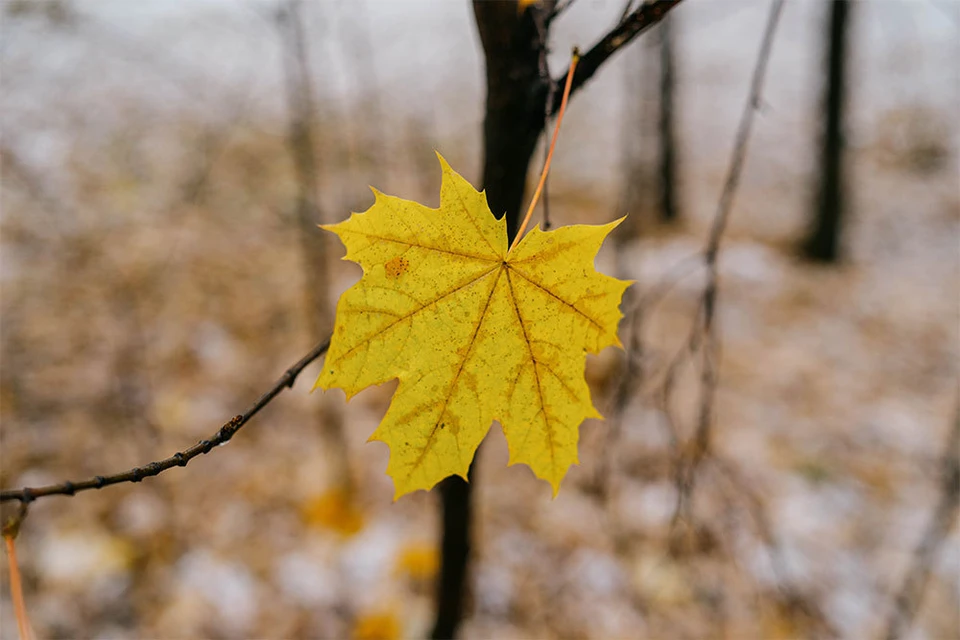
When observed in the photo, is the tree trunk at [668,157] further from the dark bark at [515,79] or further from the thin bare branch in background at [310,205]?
the dark bark at [515,79]

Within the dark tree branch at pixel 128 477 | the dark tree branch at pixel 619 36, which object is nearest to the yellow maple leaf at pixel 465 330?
the dark tree branch at pixel 128 477

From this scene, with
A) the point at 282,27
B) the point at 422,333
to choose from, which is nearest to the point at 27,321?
the point at 282,27

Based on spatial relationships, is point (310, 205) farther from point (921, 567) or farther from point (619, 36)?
point (921, 567)

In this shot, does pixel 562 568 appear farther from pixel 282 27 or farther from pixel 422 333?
pixel 282 27

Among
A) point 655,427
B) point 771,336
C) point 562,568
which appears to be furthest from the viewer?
point 771,336

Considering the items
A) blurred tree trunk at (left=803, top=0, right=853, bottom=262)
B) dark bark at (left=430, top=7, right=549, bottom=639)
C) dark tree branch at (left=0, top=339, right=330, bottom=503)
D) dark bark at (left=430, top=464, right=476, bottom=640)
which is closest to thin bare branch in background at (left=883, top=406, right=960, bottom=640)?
dark bark at (left=430, top=464, right=476, bottom=640)

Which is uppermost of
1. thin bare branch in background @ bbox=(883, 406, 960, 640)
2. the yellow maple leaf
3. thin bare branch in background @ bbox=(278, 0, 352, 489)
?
thin bare branch in background @ bbox=(278, 0, 352, 489)

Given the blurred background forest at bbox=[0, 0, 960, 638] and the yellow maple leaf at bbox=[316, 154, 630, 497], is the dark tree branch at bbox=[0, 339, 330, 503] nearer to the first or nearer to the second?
the yellow maple leaf at bbox=[316, 154, 630, 497]
